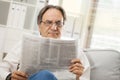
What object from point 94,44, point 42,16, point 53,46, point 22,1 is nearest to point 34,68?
point 53,46

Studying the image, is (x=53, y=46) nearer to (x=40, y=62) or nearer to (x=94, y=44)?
(x=40, y=62)

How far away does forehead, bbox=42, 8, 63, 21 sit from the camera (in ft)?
5.35

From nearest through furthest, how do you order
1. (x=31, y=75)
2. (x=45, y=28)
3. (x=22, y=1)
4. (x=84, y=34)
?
(x=31, y=75), (x=45, y=28), (x=22, y=1), (x=84, y=34)

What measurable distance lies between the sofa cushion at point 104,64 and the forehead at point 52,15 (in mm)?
385

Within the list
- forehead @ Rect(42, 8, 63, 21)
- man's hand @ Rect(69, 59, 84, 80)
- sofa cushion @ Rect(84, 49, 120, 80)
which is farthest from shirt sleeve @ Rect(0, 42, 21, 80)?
sofa cushion @ Rect(84, 49, 120, 80)

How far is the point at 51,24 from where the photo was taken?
5.31 feet

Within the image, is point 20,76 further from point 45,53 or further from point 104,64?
point 104,64

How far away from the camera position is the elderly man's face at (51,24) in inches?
62.8

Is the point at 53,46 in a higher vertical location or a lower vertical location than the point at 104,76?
higher

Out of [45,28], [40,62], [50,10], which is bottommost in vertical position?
[40,62]

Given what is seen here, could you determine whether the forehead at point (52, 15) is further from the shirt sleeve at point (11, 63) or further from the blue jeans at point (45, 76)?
the blue jeans at point (45, 76)

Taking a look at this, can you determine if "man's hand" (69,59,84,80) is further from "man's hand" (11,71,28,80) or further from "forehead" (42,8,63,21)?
"forehead" (42,8,63,21)

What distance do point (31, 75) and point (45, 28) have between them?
0.39m

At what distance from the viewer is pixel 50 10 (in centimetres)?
169
